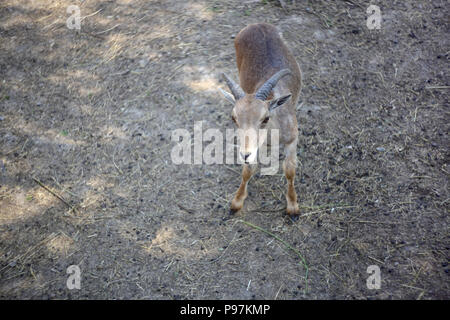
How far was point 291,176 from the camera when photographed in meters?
5.25

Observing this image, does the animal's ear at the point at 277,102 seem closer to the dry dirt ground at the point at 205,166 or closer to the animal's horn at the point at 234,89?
the animal's horn at the point at 234,89

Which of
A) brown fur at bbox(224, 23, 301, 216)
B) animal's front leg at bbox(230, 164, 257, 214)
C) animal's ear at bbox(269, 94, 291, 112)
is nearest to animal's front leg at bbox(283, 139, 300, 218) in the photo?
brown fur at bbox(224, 23, 301, 216)

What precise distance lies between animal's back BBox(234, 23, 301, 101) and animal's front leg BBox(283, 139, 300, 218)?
890 mm

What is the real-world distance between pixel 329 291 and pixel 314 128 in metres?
2.78

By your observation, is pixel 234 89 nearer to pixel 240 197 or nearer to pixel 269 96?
pixel 269 96

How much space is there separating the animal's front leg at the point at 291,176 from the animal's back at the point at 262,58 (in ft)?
2.92

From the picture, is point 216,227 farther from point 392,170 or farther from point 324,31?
point 324,31

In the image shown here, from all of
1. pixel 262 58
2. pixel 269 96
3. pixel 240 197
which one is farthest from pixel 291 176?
pixel 262 58

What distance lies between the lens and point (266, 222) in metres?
5.39

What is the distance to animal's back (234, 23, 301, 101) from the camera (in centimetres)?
558

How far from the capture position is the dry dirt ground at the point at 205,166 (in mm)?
4871

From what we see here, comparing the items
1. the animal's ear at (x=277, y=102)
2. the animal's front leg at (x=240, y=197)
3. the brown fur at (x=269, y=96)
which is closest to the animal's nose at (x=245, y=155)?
the brown fur at (x=269, y=96)

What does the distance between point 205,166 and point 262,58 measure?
1.97 meters

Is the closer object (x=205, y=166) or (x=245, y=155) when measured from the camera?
(x=245, y=155)
